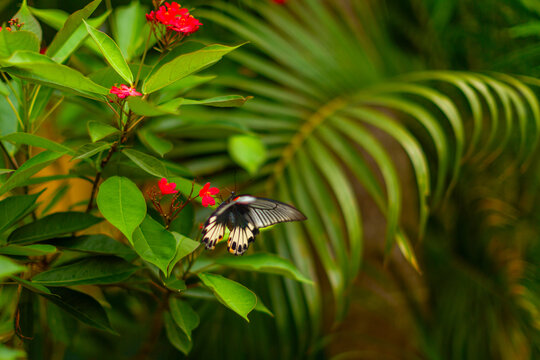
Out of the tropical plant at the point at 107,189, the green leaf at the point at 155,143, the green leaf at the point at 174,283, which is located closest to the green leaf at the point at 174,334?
the tropical plant at the point at 107,189

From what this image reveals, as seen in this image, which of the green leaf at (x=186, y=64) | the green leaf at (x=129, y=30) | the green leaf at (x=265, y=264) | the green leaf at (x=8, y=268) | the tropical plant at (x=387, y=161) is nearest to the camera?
the green leaf at (x=8, y=268)

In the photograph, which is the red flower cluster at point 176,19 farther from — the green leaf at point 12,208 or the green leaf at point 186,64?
the green leaf at point 12,208

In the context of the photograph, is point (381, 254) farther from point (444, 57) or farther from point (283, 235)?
point (444, 57)

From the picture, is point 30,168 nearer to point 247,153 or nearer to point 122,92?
point 122,92

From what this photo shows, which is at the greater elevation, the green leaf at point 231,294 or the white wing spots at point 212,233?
the white wing spots at point 212,233

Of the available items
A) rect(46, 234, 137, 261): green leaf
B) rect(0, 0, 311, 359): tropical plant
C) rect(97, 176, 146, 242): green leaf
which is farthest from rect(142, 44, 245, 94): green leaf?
rect(46, 234, 137, 261): green leaf

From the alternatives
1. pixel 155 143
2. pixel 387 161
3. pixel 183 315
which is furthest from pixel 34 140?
pixel 387 161

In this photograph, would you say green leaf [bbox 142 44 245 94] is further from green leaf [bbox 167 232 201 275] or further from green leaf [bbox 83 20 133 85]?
green leaf [bbox 167 232 201 275]
